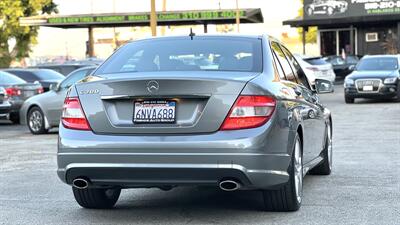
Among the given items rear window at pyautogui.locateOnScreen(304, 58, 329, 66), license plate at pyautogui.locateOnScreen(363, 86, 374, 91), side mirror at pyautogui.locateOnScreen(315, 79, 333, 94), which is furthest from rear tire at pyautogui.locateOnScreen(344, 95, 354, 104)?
side mirror at pyautogui.locateOnScreen(315, 79, 333, 94)

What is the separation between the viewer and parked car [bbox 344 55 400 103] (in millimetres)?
22312

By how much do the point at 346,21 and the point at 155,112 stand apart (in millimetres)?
38451

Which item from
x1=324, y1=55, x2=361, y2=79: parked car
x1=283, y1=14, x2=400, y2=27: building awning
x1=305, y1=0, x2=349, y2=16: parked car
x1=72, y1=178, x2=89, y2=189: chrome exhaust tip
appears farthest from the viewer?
x1=305, y1=0, x2=349, y2=16: parked car

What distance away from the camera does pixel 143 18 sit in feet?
120

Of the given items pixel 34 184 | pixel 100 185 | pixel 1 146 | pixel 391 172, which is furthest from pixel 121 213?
pixel 1 146

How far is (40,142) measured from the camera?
45.4 feet

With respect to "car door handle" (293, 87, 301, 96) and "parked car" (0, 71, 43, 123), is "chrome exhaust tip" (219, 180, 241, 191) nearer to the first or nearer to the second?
"car door handle" (293, 87, 301, 96)

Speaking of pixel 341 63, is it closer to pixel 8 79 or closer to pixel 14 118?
pixel 8 79

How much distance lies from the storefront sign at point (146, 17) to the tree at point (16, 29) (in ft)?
48.2

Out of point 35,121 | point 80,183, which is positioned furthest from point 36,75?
point 80,183

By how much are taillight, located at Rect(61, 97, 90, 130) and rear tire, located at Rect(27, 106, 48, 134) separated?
9.83 metres

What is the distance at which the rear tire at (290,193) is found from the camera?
6.35m

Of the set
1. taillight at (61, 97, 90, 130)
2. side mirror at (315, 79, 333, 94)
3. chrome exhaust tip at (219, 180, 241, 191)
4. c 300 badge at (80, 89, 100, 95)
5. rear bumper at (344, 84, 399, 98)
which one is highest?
c 300 badge at (80, 89, 100, 95)

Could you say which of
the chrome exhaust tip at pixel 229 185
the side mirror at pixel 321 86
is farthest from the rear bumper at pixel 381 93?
the chrome exhaust tip at pixel 229 185
